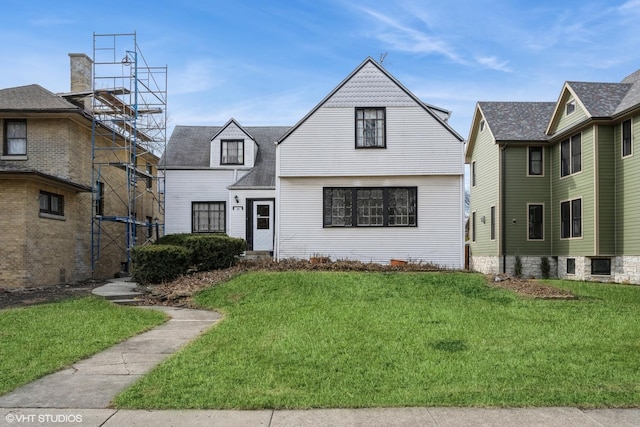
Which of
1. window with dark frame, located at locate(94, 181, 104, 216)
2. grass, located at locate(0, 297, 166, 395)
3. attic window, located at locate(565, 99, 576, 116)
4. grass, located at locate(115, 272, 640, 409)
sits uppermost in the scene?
attic window, located at locate(565, 99, 576, 116)

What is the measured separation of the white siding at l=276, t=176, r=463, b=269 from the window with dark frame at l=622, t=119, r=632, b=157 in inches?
236

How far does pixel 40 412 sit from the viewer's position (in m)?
4.85

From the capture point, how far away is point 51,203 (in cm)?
1748

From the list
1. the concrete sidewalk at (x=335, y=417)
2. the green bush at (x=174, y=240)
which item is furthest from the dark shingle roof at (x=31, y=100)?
the concrete sidewalk at (x=335, y=417)

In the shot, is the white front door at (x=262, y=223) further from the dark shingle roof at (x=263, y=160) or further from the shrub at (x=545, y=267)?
the shrub at (x=545, y=267)

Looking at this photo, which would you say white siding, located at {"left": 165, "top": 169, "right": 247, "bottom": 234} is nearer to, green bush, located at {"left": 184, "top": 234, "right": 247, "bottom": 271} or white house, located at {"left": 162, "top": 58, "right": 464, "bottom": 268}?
white house, located at {"left": 162, "top": 58, "right": 464, "bottom": 268}

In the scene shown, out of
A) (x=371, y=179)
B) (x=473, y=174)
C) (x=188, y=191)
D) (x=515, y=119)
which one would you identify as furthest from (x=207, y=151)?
(x=515, y=119)

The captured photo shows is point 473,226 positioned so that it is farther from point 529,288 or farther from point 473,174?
point 529,288

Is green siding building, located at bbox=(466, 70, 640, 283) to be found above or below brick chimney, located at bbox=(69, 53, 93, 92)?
below

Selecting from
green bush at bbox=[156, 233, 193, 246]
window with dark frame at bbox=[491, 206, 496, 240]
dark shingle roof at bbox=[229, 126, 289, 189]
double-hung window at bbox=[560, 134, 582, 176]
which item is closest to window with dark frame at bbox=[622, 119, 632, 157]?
double-hung window at bbox=[560, 134, 582, 176]

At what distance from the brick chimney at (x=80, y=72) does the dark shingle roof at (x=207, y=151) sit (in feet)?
13.8

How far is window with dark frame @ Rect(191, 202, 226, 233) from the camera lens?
2288 centimetres

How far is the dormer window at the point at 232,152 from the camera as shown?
23047mm

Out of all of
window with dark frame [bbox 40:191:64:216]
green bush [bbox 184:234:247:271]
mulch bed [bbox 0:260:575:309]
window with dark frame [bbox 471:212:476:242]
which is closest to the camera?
mulch bed [bbox 0:260:575:309]
